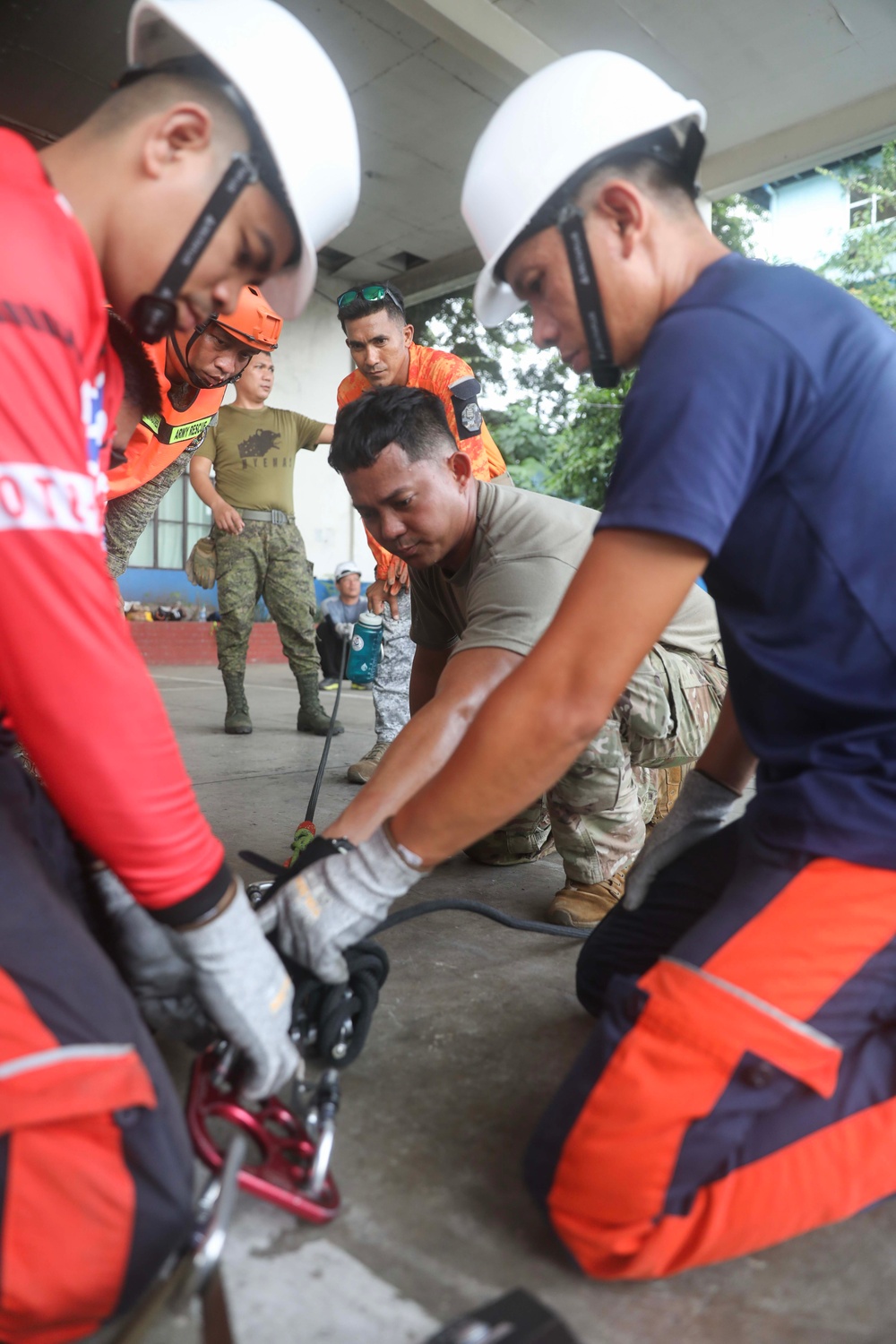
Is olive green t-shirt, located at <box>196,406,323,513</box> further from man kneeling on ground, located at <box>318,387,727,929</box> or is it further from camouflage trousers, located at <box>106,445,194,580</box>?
man kneeling on ground, located at <box>318,387,727,929</box>

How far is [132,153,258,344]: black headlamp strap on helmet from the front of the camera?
117 centimetres

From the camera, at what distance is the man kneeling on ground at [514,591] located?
209cm

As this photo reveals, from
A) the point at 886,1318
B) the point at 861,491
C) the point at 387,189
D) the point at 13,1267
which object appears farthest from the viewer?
the point at 387,189

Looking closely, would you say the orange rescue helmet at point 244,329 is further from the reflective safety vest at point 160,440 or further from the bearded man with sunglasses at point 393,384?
the bearded man with sunglasses at point 393,384

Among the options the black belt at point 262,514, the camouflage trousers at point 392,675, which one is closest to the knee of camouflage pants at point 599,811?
the camouflage trousers at point 392,675

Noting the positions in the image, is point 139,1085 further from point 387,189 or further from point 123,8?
point 387,189

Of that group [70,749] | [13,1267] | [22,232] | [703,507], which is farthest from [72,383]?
[13,1267]

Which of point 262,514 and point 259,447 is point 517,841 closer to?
point 262,514

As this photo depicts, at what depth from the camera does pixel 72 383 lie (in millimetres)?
1034

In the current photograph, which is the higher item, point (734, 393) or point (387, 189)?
point (387, 189)

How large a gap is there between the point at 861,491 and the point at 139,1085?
3.50ft

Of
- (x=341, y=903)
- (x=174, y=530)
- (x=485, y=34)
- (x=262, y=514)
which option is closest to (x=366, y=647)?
(x=262, y=514)

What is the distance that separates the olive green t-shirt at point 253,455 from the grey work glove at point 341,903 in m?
3.94

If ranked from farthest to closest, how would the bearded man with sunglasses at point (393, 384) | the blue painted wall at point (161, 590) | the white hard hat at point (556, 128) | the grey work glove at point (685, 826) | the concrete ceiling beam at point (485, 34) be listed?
the blue painted wall at point (161, 590), the concrete ceiling beam at point (485, 34), the bearded man with sunglasses at point (393, 384), the grey work glove at point (685, 826), the white hard hat at point (556, 128)
